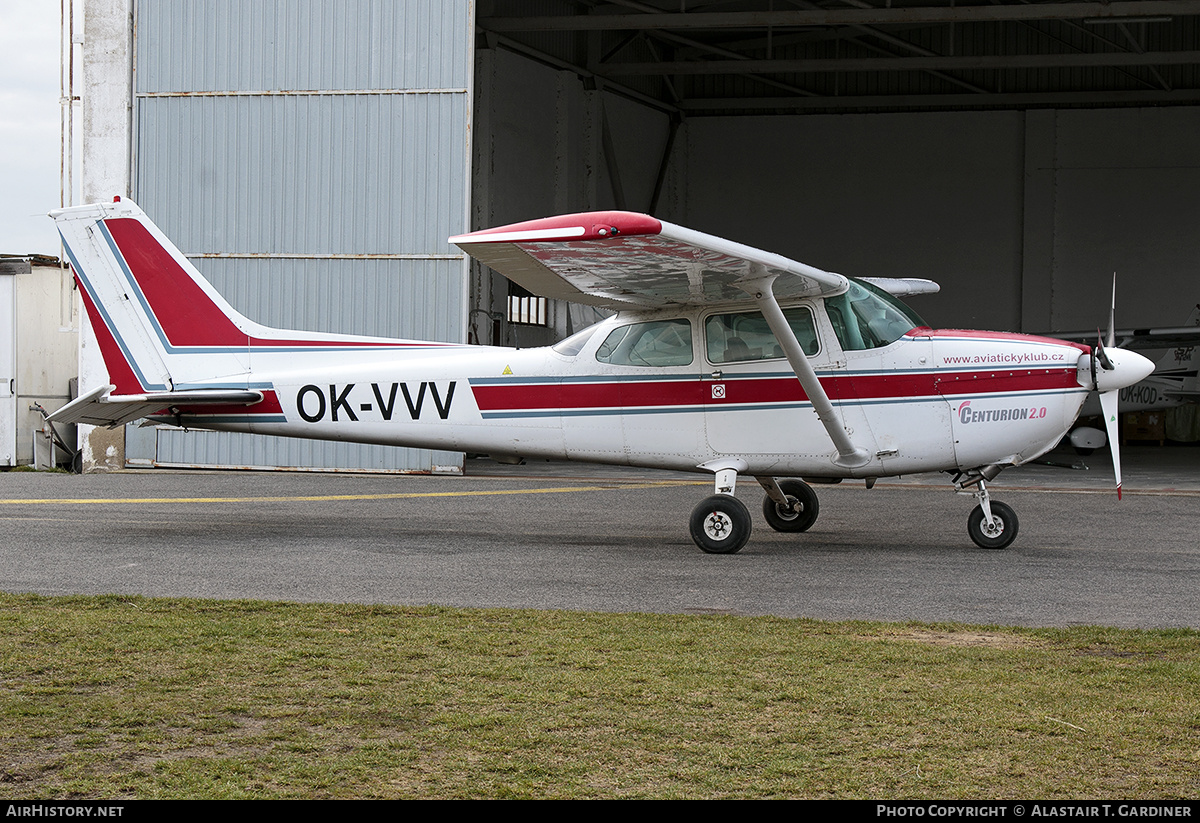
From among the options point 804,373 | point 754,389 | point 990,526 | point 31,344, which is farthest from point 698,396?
point 31,344

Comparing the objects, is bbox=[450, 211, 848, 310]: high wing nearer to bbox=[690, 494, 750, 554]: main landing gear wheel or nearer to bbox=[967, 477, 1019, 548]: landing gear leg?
bbox=[690, 494, 750, 554]: main landing gear wheel

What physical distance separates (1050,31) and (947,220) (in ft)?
19.9

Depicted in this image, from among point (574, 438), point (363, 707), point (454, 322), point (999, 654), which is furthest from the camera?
point (454, 322)

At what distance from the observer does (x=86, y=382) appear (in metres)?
19.1

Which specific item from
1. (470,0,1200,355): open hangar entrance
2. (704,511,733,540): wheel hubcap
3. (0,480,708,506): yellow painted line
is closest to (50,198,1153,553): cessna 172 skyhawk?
(704,511,733,540): wheel hubcap

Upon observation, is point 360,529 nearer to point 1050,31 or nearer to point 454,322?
point 454,322

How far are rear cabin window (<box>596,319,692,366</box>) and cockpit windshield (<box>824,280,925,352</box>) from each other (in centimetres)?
129

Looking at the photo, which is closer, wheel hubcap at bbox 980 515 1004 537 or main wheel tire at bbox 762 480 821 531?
wheel hubcap at bbox 980 515 1004 537

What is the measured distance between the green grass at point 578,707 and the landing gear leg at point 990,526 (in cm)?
377

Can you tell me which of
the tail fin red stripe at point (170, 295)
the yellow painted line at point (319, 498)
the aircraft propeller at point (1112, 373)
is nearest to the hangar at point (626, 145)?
the yellow painted line at point (319, 498)

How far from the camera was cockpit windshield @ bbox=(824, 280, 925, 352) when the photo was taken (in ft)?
33.1

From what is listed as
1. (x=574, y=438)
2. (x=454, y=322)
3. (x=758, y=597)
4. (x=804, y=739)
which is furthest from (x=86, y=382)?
(x=804, y=739)

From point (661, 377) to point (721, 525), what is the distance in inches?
57.2

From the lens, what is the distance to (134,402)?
10.7 metres
